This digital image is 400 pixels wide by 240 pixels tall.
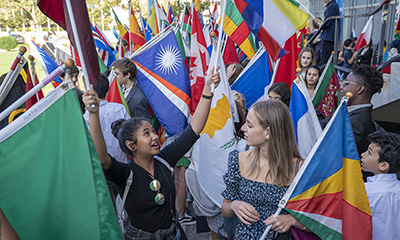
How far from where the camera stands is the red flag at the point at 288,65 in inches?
204

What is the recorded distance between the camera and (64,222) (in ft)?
6.38

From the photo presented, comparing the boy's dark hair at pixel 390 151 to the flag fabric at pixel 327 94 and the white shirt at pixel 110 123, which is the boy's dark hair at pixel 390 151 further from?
the white shirt at pixel 110 123

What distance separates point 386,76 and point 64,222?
6.43 m

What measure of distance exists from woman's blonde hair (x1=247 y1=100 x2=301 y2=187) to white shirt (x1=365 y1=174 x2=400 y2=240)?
0.80 m

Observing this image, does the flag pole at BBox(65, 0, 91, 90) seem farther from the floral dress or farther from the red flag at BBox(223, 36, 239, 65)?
the red flag at BBox(223, 36, 239, 65)

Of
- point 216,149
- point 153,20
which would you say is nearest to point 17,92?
point 216,149

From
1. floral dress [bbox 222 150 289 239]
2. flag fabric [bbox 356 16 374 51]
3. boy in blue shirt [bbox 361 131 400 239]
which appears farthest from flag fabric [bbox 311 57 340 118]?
flag fabric [bbox 356 16 374 51]

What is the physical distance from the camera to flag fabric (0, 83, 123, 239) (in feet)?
5.97

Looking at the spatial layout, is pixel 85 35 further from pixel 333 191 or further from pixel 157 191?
pixel 333 191

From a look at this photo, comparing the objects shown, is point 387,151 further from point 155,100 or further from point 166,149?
point 155,100

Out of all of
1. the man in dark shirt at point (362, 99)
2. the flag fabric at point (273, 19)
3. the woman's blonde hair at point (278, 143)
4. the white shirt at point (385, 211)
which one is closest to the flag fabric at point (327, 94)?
the man in dark shirt at point (362, 99)

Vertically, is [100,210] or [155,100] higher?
[100,210]

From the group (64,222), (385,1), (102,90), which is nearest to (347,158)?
(64,222)

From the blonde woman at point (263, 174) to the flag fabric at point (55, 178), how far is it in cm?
88
